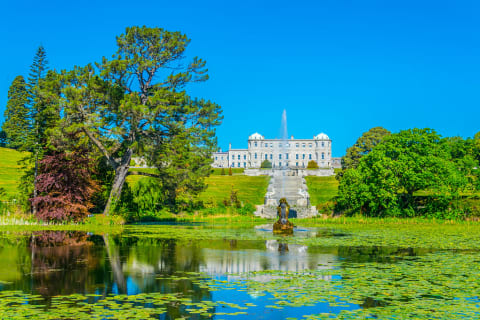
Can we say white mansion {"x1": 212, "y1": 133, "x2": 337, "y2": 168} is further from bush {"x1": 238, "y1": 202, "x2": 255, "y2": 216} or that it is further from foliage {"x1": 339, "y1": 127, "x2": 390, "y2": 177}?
bush {"x1": 238, "y1": 202, "x2": 255, "y2": 216}

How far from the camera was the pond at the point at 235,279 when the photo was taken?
27.1 ft

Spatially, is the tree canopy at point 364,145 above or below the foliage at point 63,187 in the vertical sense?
above

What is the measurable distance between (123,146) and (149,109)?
3434 millimetres

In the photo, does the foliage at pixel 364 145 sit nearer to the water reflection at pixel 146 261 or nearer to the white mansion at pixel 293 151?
the water reflection at pixel 146 261

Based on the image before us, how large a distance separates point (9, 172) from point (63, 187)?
124ft

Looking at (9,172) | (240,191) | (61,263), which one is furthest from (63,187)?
(9,172)

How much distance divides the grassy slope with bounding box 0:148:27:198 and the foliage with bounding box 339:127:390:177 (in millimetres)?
39427

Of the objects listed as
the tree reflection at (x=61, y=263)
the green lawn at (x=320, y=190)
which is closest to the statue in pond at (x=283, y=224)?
the tree reflection at (x=61, y=263)

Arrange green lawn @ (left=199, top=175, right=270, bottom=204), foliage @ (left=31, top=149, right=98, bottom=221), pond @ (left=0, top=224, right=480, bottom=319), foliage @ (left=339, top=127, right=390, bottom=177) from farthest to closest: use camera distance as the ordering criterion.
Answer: foliage @ (left=339, top=127, right=390, bottom=177) < green lawn @ (left=199, top=175, right=270, bottom=204) < foliage @ (left=31, top=149, right=98, bottom=221) < pond @ (left=0, top=224, right=480, bottom=319)

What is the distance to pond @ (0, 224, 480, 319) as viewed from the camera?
27.1ft

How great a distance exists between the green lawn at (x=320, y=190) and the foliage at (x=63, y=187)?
957 inches

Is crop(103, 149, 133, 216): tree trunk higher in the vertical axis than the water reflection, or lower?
higher

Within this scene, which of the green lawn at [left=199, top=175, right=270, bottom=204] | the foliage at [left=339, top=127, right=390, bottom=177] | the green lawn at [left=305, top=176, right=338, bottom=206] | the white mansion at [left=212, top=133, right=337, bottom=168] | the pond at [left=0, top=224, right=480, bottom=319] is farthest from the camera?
the white mansion at [left=212, top=133, right=337, bottom=168]

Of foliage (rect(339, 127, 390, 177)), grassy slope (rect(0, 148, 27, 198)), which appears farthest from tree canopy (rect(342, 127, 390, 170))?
grassy slope (rect(0, 148, 27, 198))
